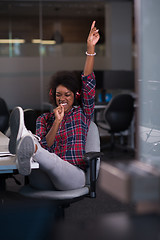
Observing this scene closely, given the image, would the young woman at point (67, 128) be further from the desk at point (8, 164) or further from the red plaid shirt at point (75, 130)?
the desk at point (8, 164)

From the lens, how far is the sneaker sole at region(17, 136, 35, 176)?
184 centimetres

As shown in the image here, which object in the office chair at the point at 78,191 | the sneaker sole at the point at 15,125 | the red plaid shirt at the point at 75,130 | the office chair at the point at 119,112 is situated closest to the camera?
the sneaker sole at the point at 15,125

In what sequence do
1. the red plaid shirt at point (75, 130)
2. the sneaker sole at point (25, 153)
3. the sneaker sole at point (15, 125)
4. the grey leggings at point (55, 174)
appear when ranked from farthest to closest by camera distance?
the red plaid shirt at point (75, 130) < the grey leggings at point (55, 174) < the sneaker sole at point (15, 125) < the sneaker sole at point (25, 153)

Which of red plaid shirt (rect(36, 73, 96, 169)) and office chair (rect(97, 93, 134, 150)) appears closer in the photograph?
red plaid shirt (rect(36, 73, 96, 169))

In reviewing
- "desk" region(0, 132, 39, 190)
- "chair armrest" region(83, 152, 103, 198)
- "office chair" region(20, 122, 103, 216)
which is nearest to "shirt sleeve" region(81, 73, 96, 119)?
"office chair" region(20, 122, 103, 216)

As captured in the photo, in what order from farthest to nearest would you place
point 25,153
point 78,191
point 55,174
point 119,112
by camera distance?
point 119,112 < point 78,191 < point 55,174 < point 25,153

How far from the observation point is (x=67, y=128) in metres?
2.62

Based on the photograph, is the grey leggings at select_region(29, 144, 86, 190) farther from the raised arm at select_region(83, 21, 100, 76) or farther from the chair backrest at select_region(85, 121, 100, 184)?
the raised arm at select_region(83, 21, 100, 76)

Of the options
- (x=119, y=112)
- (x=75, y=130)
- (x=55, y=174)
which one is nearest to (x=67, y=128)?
(x=75, y=130)

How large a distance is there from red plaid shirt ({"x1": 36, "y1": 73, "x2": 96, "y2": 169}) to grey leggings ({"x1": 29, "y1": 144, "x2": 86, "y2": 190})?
14 centimetres

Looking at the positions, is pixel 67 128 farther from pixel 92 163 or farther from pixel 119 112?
pixel 119 112

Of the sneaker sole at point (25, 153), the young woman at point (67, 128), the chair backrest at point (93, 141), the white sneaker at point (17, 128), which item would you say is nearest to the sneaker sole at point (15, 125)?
the white sneaker at point (17, 128)

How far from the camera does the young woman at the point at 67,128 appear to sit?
2312 millimetres

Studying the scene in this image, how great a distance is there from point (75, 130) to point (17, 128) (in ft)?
2.19
